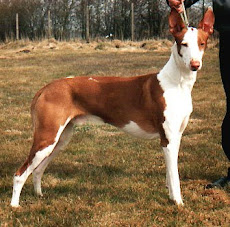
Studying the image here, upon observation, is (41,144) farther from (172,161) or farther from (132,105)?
(172,161)

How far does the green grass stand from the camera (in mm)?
4059

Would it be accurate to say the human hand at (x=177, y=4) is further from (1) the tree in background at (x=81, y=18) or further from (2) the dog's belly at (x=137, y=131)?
(1) the tree in background at (x=81, y=18)

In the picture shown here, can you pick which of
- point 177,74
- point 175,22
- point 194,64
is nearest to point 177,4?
point 175,22

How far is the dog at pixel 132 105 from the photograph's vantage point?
13.3ft

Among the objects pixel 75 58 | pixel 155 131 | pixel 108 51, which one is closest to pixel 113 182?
pixel 155 131

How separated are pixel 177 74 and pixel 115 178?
5.64 ft

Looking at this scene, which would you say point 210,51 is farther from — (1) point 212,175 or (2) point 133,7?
(1) point 212,175

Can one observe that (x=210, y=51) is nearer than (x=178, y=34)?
No

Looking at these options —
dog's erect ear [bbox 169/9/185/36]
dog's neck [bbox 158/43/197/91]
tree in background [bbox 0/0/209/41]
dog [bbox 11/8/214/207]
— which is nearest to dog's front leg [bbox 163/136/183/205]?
dog [bbox 11/8/214/207]

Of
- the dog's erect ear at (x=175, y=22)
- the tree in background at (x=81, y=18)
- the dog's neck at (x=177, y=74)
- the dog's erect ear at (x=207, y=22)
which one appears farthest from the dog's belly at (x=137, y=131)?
the tree in background at (x=81, y=18)

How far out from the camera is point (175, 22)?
3936 millimetres

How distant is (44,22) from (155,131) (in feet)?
89.2

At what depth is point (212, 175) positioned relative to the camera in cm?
534

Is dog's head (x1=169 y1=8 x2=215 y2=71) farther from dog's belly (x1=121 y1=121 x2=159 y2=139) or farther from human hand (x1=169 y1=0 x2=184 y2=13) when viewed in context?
dog's belly (x1=121 y1=121 x2=159 y2=139)
